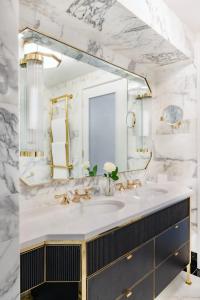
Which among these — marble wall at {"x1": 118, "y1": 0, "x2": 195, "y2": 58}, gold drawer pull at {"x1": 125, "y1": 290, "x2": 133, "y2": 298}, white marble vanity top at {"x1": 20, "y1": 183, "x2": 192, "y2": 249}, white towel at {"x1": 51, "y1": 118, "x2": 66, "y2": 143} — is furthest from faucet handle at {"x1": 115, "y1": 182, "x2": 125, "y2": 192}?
marble wall at {"x1": 118, "y1": 0, "x2": 195, "y2": 58}

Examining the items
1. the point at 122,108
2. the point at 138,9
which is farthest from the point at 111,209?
the point at 138,9

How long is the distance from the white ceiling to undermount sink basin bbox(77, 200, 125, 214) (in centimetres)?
171

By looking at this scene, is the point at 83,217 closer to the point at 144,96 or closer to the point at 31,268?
the point at 31,268

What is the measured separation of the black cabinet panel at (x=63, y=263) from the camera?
111 centimetres

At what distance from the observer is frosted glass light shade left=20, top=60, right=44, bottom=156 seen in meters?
1.47

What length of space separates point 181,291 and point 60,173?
1.54 metres

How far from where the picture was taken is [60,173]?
5.54ft

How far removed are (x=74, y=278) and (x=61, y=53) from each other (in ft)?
4.73

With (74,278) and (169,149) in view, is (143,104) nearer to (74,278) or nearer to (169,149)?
(169,149)

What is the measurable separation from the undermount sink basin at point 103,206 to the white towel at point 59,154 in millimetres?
344

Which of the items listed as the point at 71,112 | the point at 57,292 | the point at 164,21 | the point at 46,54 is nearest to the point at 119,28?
the point at 164,21

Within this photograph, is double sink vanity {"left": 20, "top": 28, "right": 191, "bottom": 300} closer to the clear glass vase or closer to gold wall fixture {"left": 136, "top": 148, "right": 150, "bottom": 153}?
the clear glass vase

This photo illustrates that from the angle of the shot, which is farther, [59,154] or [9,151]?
[59,154]

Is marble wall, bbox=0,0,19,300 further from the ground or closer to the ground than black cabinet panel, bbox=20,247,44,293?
further from the ground
